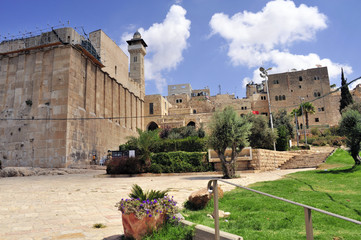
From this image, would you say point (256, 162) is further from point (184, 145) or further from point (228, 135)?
point (184, 145)

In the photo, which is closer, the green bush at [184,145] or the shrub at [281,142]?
the green bush at [184,145]

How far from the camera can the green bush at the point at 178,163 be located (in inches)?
757

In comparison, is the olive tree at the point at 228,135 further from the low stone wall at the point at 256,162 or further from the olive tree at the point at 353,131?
the olive tree at the point at 353,131

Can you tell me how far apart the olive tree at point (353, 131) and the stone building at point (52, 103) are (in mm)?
21375

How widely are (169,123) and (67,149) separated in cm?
2589

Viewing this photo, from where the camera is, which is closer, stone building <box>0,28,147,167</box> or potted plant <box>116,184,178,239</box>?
potted plant <box>116,184,178,239</box>

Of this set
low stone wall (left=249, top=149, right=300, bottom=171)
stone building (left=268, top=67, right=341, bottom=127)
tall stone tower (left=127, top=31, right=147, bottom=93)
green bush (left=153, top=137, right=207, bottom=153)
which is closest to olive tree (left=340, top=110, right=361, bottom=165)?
low stone wall (left=249, top=149, right=300, bottom=171)

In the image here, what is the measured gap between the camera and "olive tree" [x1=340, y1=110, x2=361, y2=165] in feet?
46.0

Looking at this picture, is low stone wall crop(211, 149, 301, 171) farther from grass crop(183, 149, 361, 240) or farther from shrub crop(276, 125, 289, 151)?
grass crop(183, 149, 361, 240)

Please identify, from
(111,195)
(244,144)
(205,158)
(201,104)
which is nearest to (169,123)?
(201,104)

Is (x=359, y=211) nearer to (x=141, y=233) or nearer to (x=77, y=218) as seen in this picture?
(x=141, y=233)

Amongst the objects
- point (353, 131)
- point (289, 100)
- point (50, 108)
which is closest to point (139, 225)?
point (353, 131)

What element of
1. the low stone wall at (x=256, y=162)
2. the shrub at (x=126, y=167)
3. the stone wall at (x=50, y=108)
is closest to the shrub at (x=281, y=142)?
the low stone wall at (x=256, y=162)

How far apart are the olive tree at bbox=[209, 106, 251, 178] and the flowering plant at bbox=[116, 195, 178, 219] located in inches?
415
